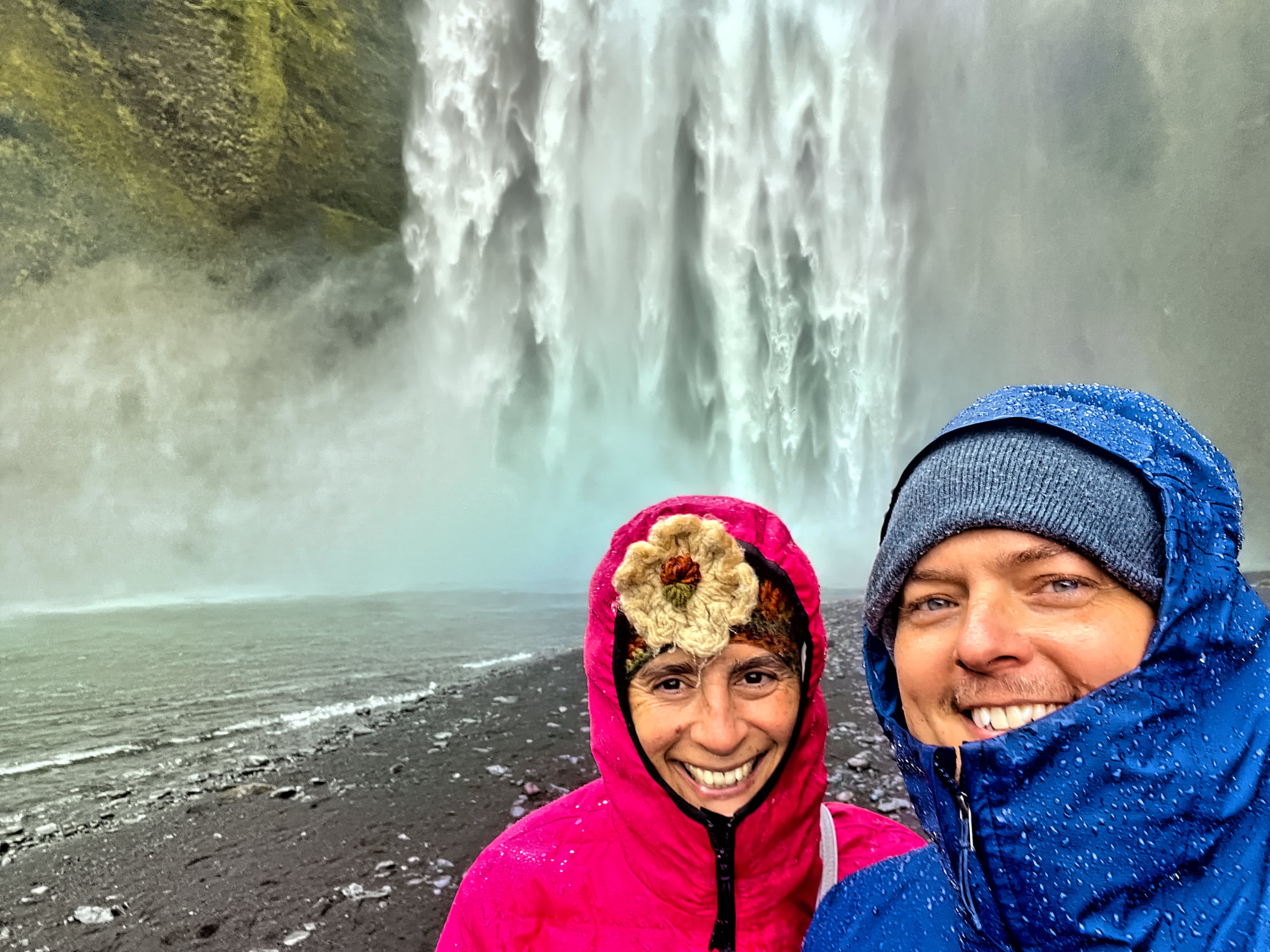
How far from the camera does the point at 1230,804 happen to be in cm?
84

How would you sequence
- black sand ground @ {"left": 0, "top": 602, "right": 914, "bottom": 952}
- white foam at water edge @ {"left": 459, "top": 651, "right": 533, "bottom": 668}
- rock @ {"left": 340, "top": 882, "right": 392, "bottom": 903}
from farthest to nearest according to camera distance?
white foam at water edge @ {"left": 459, "top": 651, "right": 533, "bottom": 668} < rock @ {"left": 340, "top": 882, "right": 392, "bottom": 903} < black sand ground @ {"left": 0, "top": 602, "right": 914, "bottom": 952}

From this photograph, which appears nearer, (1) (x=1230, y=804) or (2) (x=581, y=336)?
(1) (x=1230, y=804)

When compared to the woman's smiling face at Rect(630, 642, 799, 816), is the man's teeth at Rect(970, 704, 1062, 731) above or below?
above

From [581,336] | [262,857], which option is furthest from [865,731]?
[581,336]

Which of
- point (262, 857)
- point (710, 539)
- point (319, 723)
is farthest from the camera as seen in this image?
point (319, 723)

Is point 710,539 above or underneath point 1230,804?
above

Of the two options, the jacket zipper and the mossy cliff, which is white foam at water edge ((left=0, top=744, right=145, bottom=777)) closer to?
the jacket zipper

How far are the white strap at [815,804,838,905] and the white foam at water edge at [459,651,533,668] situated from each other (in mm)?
10208

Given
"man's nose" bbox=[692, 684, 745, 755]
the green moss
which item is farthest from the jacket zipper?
the green moss

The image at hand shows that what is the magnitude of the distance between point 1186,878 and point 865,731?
6.96 metres

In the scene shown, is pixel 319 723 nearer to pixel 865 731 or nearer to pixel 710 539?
Answer: pixel 865 731

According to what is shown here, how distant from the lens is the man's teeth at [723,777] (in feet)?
6.26

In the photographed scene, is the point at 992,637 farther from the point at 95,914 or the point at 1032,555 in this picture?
the point at 95,914

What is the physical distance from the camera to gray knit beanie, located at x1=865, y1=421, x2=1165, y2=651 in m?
0.96
